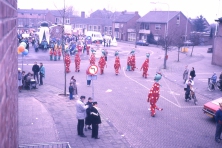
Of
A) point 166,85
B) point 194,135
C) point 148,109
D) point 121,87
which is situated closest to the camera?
point 194,135

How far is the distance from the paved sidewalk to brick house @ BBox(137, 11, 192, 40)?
156ft

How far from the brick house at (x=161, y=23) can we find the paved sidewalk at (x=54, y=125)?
1869 inches

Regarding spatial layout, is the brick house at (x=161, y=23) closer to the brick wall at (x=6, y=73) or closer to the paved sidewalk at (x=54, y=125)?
the paved sidewalk at (x=54, y=125)

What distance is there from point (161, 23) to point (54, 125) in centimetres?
5185

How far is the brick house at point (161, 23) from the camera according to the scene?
5925 centimetres

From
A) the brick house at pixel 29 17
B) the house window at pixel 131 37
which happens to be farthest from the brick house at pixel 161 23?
the brick house at pixel 29 17

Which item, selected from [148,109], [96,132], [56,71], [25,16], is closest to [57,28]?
[56,71]

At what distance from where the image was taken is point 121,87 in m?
18.5

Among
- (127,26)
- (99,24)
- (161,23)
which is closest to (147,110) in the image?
(161,23)

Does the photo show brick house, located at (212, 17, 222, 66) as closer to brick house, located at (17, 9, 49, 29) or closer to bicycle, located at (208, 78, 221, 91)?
bicycle, located at (208, 78, 221, 91)

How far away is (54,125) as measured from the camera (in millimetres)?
10719

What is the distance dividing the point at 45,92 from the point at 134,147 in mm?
8326

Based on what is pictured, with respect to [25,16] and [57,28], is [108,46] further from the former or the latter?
[25,16]

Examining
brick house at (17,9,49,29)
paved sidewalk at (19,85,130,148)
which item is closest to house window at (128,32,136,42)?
brick house at (17,9,49,29)
